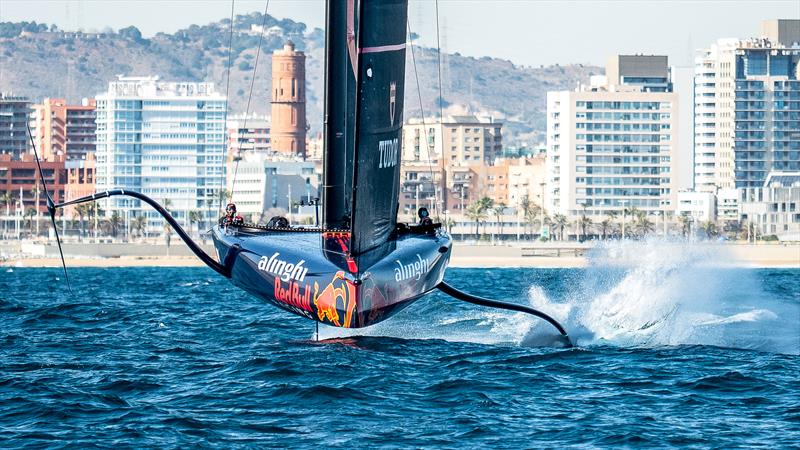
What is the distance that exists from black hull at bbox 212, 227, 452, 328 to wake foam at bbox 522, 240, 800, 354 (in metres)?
3.25

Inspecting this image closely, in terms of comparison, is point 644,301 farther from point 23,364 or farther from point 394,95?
→ point 23,364

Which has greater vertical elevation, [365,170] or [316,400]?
[365,170]

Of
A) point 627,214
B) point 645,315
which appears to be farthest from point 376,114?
point 627,214

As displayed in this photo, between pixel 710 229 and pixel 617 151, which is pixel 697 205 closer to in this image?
pixel 617 151

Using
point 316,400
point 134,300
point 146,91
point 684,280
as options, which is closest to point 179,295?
point 134,300

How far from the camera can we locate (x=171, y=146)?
193 metres

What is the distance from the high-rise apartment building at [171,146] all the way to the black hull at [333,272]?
535ft

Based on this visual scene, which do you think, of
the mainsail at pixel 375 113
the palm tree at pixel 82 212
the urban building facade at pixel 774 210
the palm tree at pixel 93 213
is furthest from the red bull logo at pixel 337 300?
the urban building facade at pixel 774 210

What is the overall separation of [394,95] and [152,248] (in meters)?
121

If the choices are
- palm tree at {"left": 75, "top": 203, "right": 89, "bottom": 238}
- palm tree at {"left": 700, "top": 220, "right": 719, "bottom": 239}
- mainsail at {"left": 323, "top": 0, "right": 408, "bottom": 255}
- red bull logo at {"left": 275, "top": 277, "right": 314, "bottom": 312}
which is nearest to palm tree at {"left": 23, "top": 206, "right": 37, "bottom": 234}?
palm tree at {"left": 75, "top": 203, "right": 89, "bottom": 238}

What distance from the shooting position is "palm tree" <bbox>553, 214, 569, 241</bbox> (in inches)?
6845

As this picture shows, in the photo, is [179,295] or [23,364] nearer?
[23,364]

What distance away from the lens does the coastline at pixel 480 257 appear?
133375 millimetres

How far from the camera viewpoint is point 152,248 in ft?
479
